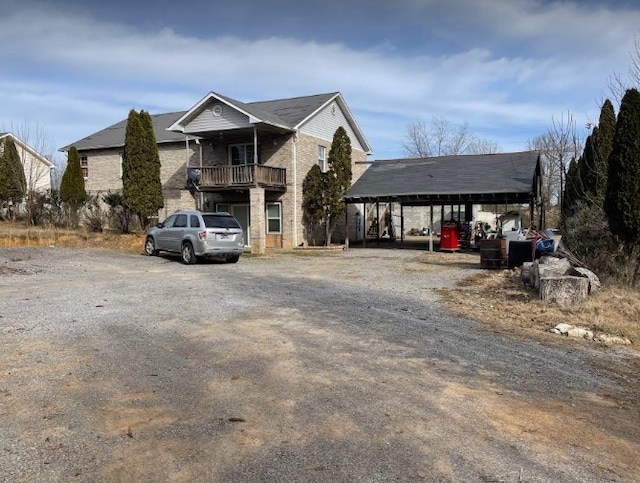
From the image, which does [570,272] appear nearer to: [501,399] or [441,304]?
[441,304]

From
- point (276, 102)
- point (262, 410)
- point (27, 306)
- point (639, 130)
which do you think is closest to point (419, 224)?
point (276, 102)

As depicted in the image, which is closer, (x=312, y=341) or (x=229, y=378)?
(x=229, y=378)

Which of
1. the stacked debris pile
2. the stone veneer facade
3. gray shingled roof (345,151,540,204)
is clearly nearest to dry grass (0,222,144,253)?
the stone veneer facade

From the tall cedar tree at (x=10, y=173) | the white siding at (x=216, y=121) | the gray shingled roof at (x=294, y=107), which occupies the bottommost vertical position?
the tall cedar tree at (x=10, y=173)

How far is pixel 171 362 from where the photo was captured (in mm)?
5770

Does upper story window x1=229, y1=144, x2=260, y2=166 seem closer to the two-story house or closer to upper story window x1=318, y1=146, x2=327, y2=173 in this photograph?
the two-story house

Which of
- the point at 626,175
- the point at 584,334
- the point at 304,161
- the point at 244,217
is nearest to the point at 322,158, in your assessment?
the point at 304,161

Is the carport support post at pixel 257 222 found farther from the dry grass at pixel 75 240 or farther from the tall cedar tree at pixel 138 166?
the dry grass at pixel 75 240

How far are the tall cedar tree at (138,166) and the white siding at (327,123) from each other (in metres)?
7.53

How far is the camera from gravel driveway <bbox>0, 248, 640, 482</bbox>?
3.47 metres

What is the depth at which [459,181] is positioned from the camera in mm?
23672

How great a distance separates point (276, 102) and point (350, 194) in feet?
27.5

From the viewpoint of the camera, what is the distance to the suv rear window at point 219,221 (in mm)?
16516

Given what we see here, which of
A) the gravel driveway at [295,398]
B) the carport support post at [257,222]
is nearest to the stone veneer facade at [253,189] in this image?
the carport support post at [257,222]
